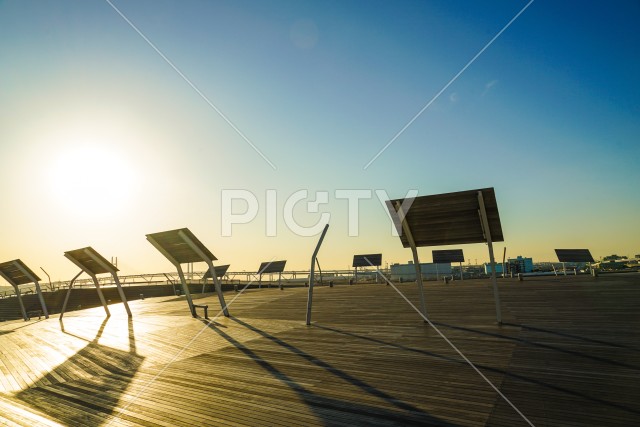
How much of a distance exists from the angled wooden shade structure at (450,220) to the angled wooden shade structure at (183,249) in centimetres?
633

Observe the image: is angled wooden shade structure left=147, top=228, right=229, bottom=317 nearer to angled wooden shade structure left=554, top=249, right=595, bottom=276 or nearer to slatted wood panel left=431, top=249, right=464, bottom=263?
slatted wood panel left=431, top=249, right=464, bottom=263

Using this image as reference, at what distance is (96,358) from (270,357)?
361cm

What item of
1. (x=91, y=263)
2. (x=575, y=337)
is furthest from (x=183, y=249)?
(x=575, y=337)

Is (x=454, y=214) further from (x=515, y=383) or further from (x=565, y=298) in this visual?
(x=565, y=298)

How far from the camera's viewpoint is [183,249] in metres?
11.9

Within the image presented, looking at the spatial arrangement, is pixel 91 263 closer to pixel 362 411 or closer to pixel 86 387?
pixel 86 387

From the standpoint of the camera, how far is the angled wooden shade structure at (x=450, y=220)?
7.50 m

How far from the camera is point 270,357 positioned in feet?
19.4

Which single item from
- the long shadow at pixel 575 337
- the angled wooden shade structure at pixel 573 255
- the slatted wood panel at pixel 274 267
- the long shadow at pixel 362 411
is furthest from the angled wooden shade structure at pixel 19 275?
the angled wooden shade structure at pixel 573 255

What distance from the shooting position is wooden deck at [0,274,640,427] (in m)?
3.37

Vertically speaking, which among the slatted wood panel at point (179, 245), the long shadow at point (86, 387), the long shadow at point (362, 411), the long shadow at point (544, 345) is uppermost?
the slatted wood panel at point (179, 245)

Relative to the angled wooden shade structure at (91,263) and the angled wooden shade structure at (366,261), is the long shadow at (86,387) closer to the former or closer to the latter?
the angled wooden shade structure at (91,263)

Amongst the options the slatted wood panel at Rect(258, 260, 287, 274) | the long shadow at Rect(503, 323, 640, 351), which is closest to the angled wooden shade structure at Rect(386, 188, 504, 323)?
the long shadow at Rect(503, 323, 640, 351)

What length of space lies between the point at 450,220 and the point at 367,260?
68.0 ft
